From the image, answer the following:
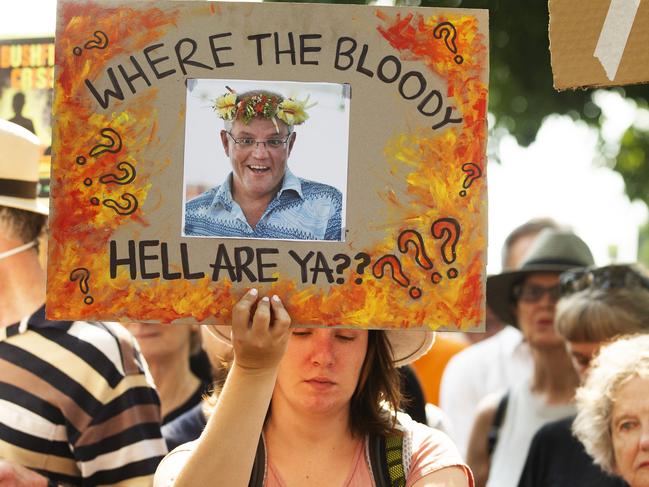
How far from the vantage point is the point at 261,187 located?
2.42 m

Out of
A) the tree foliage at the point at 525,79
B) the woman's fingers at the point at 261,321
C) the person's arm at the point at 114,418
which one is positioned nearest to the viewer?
the woman's fingers at the point at 261,321

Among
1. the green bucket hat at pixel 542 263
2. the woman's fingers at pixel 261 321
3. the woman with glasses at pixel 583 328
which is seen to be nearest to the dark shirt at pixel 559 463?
the woman with glasses at pixel 583 328

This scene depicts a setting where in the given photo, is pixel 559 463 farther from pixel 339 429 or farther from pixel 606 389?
pixel 339 429

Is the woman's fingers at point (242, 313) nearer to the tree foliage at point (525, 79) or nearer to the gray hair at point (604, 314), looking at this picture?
the gray hair at point (604, 314)

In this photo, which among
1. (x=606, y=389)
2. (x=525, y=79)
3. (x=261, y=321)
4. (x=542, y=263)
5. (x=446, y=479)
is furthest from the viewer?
(x=525, y=79)

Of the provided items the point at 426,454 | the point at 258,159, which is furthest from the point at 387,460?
the point at 258,159

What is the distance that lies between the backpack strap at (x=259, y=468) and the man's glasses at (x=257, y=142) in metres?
0.71

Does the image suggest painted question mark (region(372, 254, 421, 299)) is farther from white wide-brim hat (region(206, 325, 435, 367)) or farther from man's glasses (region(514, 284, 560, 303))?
man's glasses (region(514, 284, 560, 303))

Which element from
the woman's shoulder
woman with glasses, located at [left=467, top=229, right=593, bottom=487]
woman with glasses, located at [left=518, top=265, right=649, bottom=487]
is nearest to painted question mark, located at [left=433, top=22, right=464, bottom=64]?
the woman's shoulder

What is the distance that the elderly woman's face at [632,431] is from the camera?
328 cm

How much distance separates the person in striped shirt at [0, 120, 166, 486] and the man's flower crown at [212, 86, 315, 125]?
969mm

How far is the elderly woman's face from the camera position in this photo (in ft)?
10.8

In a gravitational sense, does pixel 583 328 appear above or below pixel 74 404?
above

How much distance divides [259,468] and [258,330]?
0.45m
